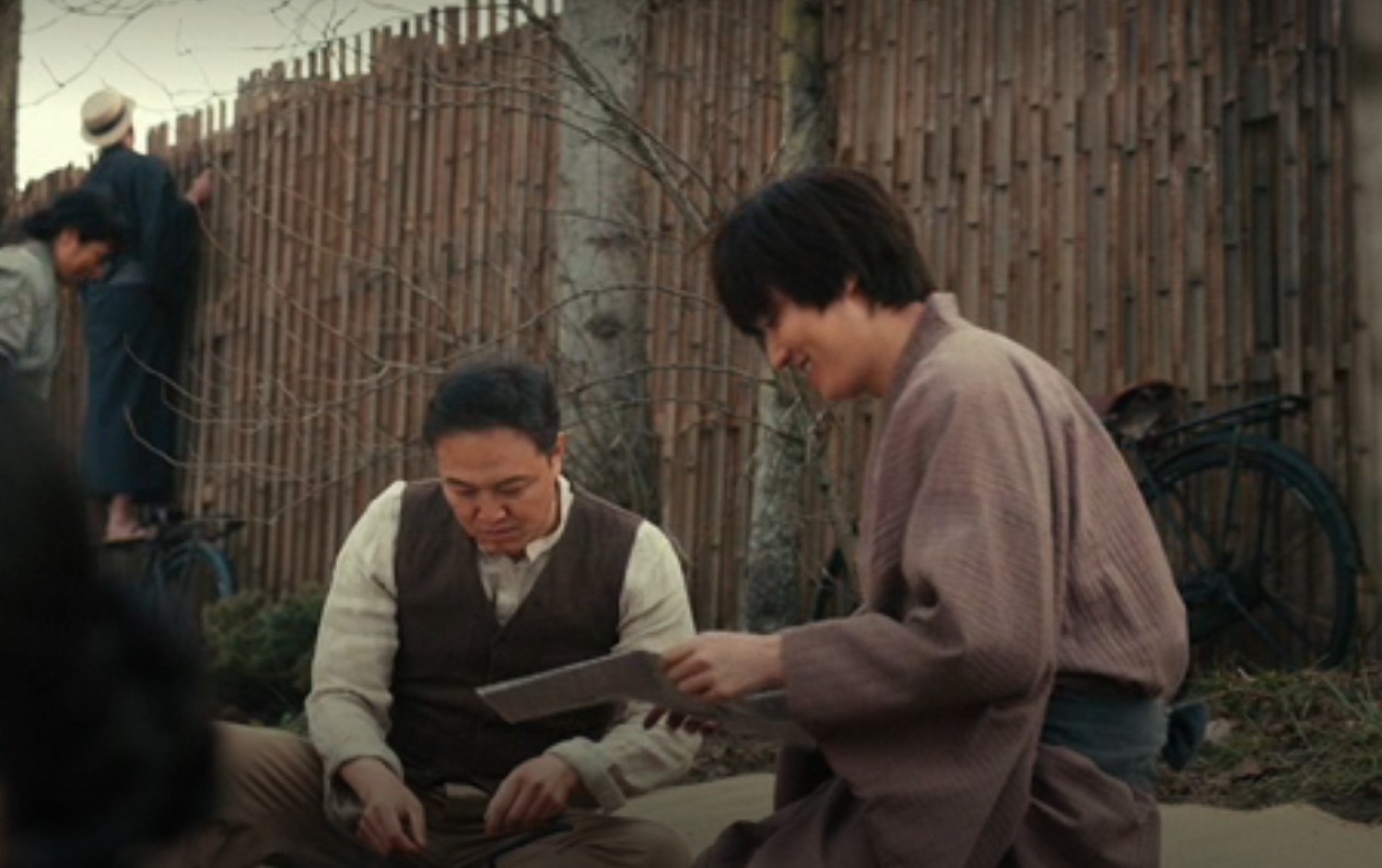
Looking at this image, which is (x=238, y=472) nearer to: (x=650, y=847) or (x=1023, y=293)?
(x=1023, y=293)

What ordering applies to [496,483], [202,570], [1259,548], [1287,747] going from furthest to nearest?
[202,570] < [1259,548] < [1287,747] < [496,483]

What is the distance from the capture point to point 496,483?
4.48 meters

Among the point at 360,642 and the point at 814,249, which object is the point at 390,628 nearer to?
the point at 360,642

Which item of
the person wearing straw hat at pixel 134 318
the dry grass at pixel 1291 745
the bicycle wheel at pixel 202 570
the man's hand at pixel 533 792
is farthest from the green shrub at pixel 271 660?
the man's hand at pixel 533 792

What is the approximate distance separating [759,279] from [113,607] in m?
2.38

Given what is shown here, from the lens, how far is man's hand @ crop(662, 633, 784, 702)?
352 cm

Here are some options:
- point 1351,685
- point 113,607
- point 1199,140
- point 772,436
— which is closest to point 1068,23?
point 1199,140

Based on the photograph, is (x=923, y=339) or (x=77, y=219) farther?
(x=77, y=219)

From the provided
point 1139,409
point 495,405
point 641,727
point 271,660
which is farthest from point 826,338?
point 271,660

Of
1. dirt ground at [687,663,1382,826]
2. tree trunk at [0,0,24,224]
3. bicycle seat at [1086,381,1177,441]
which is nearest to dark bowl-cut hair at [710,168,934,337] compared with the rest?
dirt ground at [687,663,1382,826]

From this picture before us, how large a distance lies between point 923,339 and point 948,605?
0.47 metres

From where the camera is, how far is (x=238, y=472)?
11.8 m

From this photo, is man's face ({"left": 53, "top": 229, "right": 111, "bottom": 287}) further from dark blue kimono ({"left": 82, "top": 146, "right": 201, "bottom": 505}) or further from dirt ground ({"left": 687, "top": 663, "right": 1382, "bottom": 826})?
dark blue kimono ({"left": 82, "top": 146, "right": 201, "bottom": 505})

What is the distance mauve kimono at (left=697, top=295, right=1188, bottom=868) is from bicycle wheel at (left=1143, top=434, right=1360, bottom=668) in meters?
3.19
